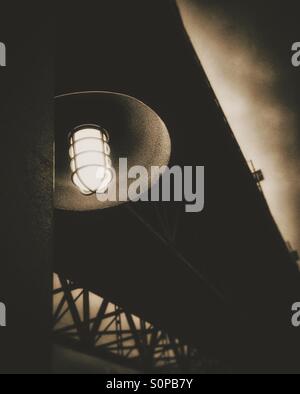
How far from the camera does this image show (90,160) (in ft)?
6.20

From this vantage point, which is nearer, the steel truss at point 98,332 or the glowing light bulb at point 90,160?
the glowing light bulb at point 90,160

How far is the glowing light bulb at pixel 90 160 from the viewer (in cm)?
189

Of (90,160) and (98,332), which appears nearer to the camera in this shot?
(90,160)

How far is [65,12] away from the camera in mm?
2754

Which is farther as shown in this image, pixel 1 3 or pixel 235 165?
pixel 235 165

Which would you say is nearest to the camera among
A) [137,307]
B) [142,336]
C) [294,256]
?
[137,307]

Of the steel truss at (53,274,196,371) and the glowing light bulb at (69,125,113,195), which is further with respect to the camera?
the steel truss at (53,274,196,371)

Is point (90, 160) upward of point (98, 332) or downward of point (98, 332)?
upward

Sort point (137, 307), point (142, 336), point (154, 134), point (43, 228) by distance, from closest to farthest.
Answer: point (43, 228) < point (154, 134) < point (137, 307) < point (142, 336)

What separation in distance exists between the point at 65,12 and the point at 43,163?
1.93 metres

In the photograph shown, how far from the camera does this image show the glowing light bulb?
6.19 ft
